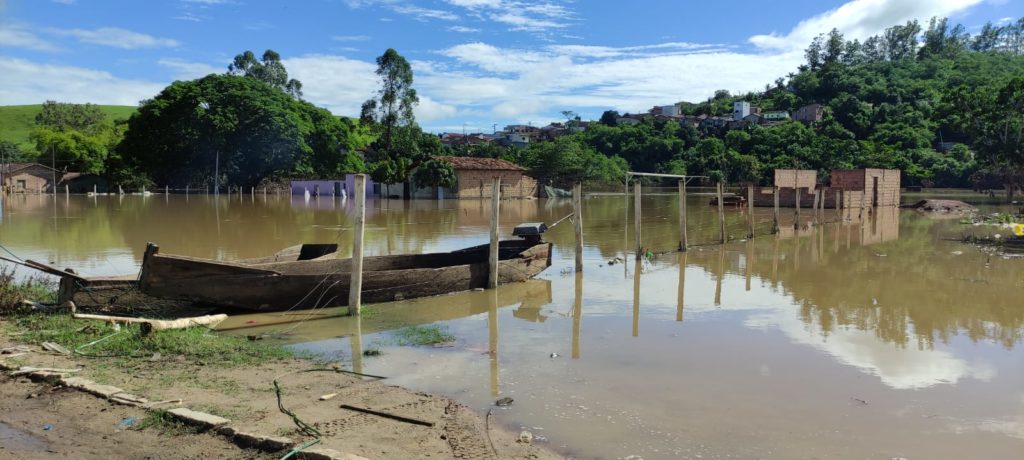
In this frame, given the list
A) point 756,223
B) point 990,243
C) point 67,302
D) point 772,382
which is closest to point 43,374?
point 67,302

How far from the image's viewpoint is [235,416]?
504cm

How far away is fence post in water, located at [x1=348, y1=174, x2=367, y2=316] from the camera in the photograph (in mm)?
8945

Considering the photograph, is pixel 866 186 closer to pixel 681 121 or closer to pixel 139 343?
pixel 139 343

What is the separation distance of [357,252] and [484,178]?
38509 mm

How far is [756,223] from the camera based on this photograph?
28141 mm

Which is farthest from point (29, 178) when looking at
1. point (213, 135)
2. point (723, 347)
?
point (723, 347)

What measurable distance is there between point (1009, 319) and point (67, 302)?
42.8 feet

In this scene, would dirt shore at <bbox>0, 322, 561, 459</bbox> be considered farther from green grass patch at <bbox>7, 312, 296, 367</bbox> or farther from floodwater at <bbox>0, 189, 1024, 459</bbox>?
floodwater at <bbox>0, 189, 1024, 459</bbox>

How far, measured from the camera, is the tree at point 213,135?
4691 cm

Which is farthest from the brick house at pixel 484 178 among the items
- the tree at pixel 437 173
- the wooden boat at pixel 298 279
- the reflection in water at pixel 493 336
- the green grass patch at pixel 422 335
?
the green grass patch at pixel 422 335

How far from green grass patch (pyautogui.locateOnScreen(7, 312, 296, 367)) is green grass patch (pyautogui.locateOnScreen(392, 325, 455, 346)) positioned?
1.41 meters

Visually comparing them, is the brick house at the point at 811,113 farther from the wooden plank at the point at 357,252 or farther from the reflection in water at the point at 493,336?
the wooden plank at the point at 357,252

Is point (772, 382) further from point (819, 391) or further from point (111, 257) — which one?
point (111, 257)

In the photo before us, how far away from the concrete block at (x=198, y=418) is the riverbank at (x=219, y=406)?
0.04m
